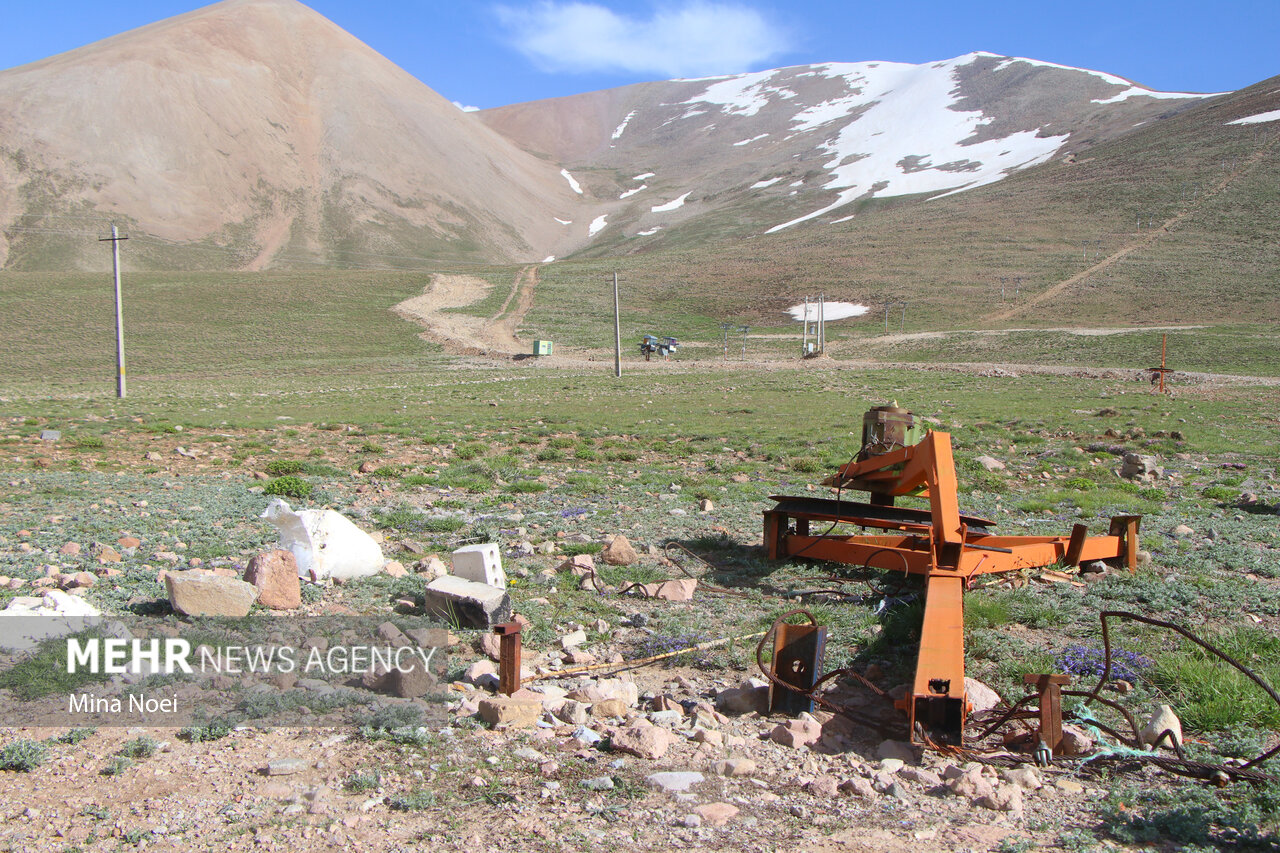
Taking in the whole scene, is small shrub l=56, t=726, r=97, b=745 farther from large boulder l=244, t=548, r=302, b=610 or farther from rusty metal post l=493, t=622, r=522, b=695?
rusty metal post l=493, t=622, r=522, b=695

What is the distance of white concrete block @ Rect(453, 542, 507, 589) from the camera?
6648mm

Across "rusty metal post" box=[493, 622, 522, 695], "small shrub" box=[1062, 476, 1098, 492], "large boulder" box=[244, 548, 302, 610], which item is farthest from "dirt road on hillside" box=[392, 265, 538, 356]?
"rusty metal post" box=[493, 622, 522, 695]

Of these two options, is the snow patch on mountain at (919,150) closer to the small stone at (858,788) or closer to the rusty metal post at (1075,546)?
the rusty metal post at (1075,546)

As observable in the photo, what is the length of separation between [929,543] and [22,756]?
268 inches

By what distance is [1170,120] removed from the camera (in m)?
119

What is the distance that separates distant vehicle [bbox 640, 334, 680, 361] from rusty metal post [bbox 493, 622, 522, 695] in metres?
46.6

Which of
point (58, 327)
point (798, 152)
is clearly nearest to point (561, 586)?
point (58, 327)

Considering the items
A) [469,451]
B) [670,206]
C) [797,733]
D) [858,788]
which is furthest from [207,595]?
[670,206]

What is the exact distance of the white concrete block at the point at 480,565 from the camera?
665 cm

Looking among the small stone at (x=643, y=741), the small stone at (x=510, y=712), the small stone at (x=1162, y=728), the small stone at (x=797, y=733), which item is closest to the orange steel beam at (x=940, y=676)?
the small stone at (x=797, y=733)

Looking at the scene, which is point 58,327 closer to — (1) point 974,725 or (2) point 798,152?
(1) point 974,725

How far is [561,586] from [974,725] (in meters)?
3.67

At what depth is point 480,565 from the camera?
6668mm

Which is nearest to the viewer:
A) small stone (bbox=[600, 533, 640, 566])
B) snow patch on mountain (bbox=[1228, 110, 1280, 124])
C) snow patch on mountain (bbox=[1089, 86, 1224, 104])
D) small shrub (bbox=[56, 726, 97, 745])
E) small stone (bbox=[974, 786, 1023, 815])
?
small stone (bbox=[974, 786, 1023, 815])
